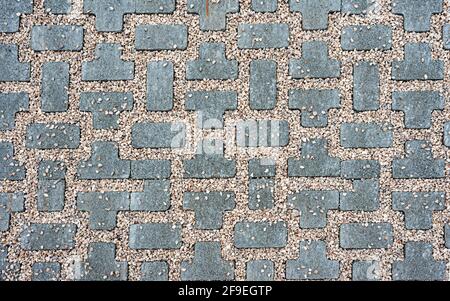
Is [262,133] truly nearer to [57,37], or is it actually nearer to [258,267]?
[258,267]

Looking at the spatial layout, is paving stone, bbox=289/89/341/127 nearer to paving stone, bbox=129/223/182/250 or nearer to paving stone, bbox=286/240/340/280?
paving stone, bbox=286/240/340/280

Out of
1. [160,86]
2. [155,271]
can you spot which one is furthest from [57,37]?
[155,271]

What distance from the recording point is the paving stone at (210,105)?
218 centimetres

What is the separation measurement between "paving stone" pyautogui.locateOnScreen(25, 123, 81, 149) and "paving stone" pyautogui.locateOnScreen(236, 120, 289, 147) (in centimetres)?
66

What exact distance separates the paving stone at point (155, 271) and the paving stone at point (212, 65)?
761 mm

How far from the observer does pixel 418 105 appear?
2170 millimetres

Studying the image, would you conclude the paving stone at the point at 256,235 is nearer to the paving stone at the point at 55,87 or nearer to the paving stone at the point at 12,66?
the paving stone at the point at 55,87

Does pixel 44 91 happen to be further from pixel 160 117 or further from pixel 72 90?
pixel 160 117

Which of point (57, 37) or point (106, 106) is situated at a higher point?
point (57, 37)

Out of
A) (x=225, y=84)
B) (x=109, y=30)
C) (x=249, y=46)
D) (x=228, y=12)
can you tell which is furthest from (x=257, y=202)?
(x=109, y=30)

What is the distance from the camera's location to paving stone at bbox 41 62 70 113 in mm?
2186

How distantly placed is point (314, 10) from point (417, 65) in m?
0.47

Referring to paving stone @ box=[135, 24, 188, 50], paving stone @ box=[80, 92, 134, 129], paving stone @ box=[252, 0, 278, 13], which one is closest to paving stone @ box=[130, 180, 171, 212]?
paving stone @ box=[80, 92, 134, 129]

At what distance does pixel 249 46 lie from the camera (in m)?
2.18
